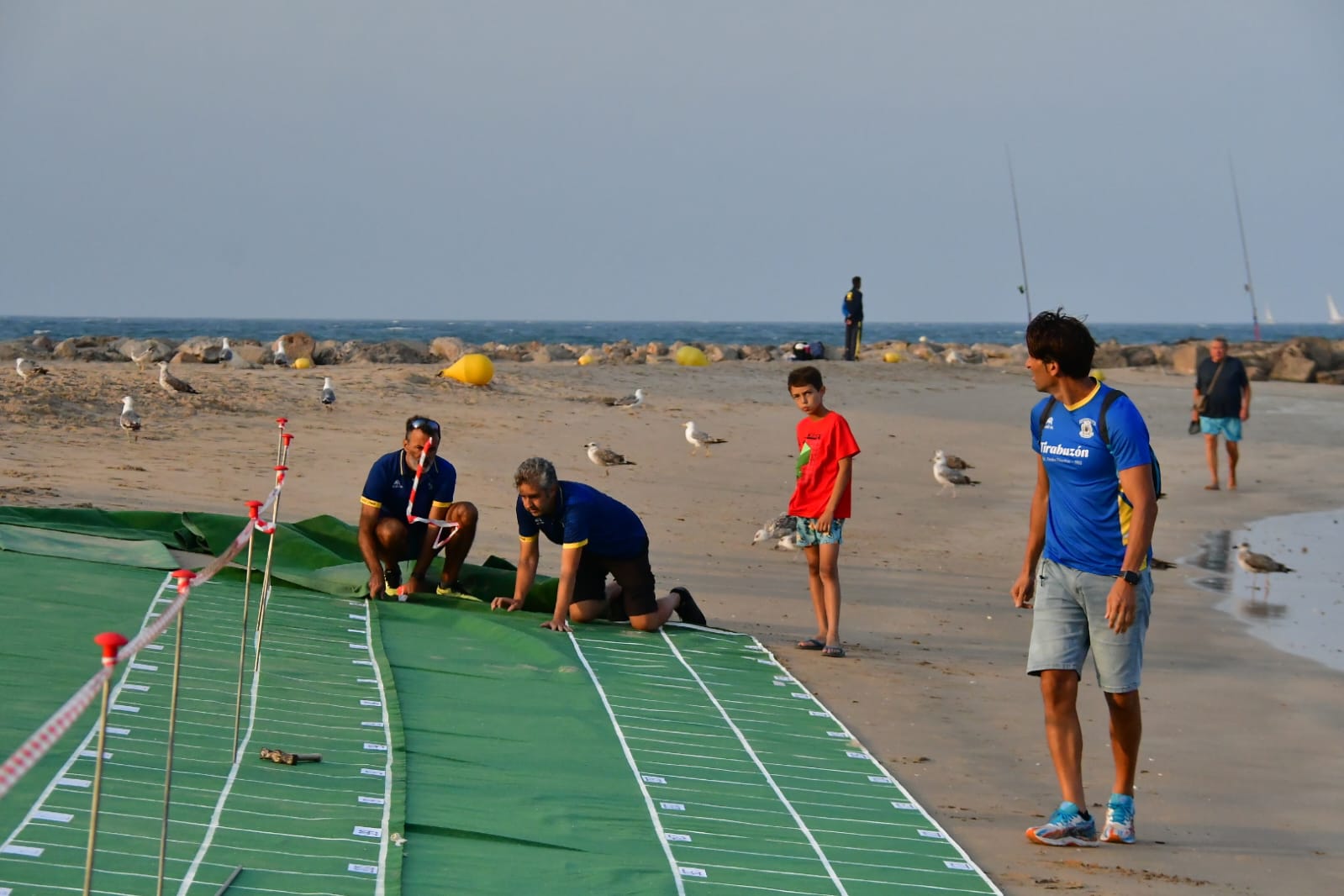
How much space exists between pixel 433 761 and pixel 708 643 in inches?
109

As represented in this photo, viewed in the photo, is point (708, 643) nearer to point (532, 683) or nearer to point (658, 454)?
point (532, 683)

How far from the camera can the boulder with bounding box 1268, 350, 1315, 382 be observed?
29922 mm

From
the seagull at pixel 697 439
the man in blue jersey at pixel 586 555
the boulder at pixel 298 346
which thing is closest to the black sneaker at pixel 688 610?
the man in blue jersey at pixel 586 555

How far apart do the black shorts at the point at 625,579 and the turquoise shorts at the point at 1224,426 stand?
901cm

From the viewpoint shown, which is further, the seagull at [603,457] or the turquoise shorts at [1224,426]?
the turquoise shorts at [1224,426]

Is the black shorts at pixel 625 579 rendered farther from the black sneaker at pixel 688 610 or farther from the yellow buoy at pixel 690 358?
the yellow buoy at pixel 690 358

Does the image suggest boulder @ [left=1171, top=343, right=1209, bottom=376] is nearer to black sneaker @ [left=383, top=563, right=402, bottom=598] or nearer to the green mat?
black sneaker @ [left=383, top=563, right=402, bottom=598]

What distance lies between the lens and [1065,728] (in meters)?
4.80

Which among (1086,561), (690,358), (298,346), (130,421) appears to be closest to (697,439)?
(130,421)

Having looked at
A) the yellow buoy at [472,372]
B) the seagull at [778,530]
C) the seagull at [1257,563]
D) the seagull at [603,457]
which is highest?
the yellow buoy at [472,372]

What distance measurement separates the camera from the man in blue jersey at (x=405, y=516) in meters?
7.62

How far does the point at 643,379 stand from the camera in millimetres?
20219

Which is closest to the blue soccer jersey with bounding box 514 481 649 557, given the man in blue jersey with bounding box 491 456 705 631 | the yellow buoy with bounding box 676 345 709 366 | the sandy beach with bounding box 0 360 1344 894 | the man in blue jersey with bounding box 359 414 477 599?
the man in blue jersey with bounding box 491 456 705 631

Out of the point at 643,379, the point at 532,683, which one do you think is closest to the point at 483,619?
the point at 532,683
